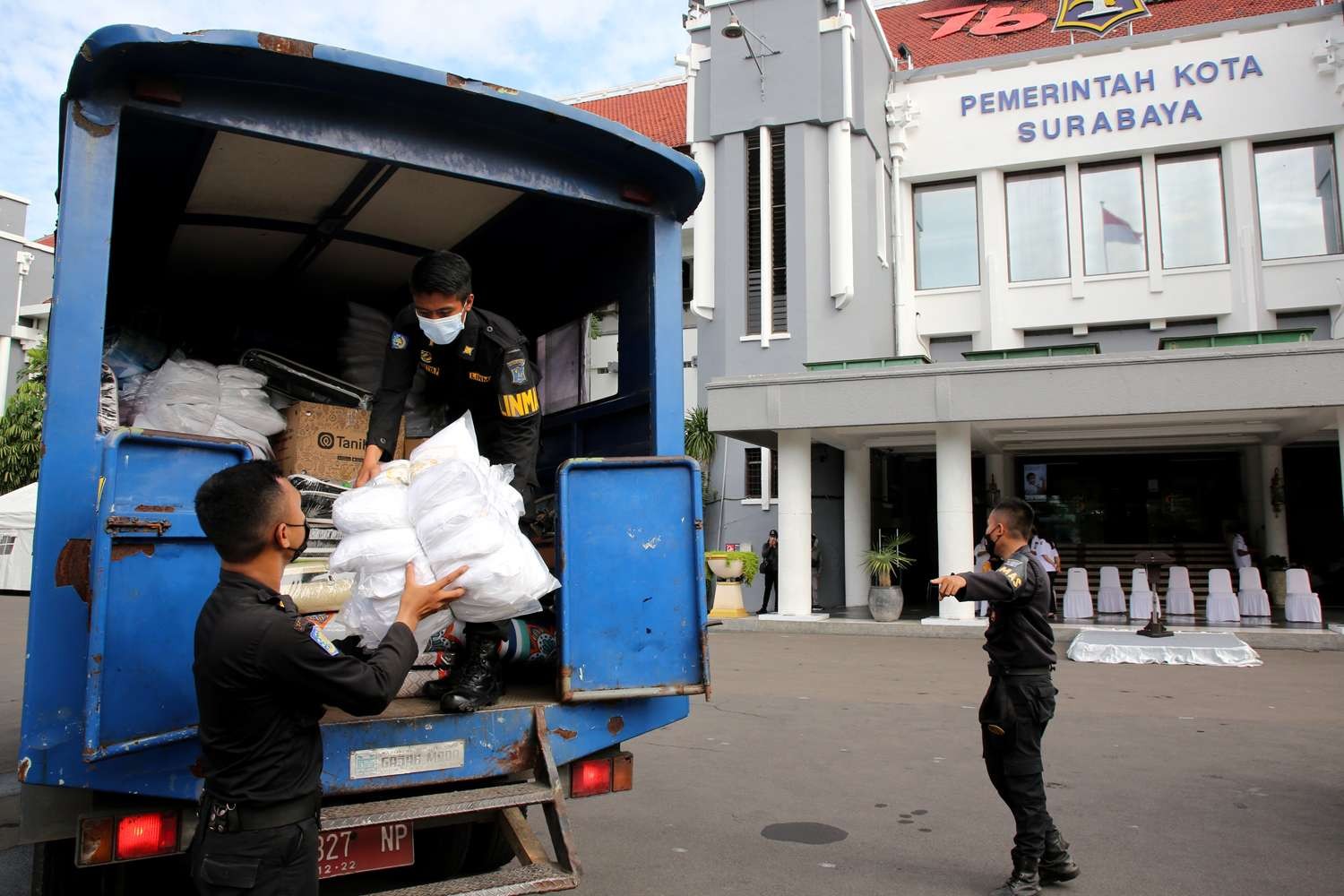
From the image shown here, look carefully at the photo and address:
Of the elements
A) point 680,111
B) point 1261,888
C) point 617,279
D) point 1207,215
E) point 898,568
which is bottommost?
point 1261,888

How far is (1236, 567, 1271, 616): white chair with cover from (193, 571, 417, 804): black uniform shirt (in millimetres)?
16259

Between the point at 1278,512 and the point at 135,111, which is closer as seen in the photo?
the point at 135,111

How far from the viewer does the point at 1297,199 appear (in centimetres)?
2038

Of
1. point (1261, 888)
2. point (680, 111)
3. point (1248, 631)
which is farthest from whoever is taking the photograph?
point (680, 111)

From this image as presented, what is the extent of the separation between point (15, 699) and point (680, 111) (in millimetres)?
23277

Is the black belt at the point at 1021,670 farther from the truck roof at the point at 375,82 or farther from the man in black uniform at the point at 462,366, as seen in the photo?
the truck roof at the point at 375,82

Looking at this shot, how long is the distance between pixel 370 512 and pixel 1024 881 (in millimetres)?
3088

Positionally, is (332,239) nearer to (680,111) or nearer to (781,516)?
(781,516)

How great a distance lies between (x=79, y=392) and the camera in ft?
9.95

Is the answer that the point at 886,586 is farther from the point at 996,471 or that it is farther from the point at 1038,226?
the point at 1038,226

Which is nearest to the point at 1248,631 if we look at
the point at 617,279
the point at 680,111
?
the point at 617,279

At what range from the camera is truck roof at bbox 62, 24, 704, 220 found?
3053 millimetres

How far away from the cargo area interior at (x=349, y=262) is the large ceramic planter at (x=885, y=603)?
36.2ft

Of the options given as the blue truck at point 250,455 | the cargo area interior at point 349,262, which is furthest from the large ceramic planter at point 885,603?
the blue truck at point 250,455
